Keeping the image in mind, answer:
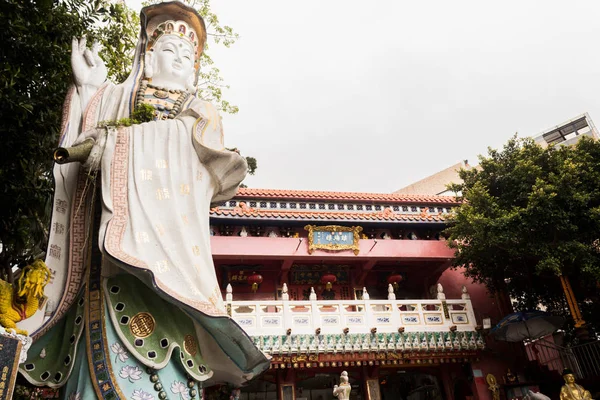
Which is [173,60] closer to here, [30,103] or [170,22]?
[170,22]

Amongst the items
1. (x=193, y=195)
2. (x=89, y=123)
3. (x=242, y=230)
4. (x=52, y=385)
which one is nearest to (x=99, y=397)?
(x=52, y=385)

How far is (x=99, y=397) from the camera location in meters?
3.90

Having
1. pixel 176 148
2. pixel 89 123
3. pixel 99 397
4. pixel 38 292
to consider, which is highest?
pixel 89 123

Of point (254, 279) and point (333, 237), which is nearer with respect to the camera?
point (254, 279)

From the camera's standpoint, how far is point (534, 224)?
10.3m

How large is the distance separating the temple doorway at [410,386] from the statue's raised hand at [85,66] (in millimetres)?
9842

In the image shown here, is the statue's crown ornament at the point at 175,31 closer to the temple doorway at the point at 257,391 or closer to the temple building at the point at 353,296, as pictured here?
the temple building at the point at 353,296

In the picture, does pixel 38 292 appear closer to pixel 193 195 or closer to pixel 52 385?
pixel 52 385

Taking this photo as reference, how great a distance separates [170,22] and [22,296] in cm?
418

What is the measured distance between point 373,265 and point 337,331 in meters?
2.87

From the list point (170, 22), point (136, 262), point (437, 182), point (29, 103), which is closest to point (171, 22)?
point (170, 22)

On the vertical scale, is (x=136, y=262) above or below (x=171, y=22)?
below

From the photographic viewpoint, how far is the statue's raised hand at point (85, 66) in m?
5.78

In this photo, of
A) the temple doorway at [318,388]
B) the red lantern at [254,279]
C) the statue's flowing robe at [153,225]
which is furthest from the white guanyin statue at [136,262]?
the temple doorway at [318,388]
